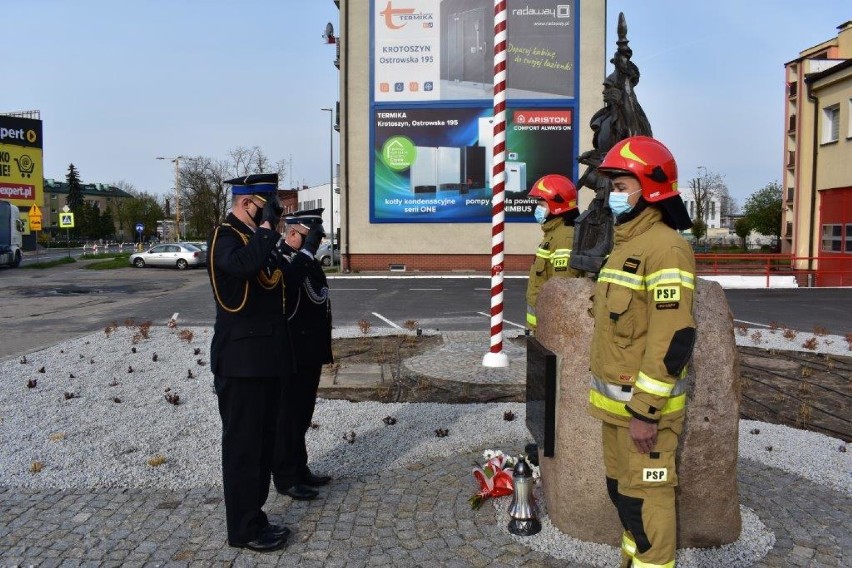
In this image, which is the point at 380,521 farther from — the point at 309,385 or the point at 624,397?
the point at 624,397

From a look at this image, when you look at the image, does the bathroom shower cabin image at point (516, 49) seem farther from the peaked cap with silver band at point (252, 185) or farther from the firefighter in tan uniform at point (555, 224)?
the peaked cap with silver band at point (252, 185)

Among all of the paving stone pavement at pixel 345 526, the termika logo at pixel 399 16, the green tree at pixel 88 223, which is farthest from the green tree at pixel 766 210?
the green tree at pixel 88 223

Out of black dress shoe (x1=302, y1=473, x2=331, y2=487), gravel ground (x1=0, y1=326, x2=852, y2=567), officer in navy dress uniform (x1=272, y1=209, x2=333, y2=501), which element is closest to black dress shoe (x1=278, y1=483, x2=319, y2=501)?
officer in navy dress uniform (x1=272, y1=209, x2=333, y2=501)

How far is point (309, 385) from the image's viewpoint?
499 cm

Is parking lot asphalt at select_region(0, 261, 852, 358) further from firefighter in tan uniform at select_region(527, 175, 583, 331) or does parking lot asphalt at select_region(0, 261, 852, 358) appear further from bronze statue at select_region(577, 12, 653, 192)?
bronze statue at select_region(577, 12, 653, 192)

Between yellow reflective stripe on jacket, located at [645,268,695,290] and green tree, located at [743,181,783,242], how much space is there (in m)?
59.9

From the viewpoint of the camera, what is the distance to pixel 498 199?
9.10 meters

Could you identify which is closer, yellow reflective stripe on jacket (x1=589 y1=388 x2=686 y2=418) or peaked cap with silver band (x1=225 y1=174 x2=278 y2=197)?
yellow reflective stripe on jacket (x1=589 y1=388 x2=686 y2=418)

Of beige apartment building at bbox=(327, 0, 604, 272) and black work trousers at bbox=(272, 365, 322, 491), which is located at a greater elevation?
beige apartment building at bbox=(327, 0, 604, 272)

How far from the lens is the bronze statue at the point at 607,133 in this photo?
16.9 ft

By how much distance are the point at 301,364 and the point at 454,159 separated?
995 inches

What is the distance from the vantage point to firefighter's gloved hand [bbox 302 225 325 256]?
417cm

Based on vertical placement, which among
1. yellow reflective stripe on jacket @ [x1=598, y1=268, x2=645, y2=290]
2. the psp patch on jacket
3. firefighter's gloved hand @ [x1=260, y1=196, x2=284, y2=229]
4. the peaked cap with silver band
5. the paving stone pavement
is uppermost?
the peaked cap with silver band

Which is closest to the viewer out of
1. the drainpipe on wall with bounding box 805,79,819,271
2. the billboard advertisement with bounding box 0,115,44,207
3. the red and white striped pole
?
the red and white striped pole
